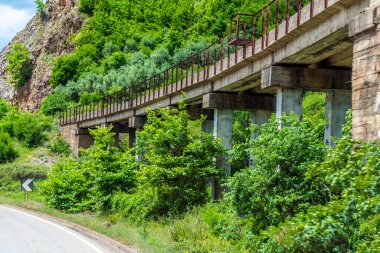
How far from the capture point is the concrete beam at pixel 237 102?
80.3 ft

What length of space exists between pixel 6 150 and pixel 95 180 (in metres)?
31.1

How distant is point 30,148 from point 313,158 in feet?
165

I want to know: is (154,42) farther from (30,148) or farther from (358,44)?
(358,44)

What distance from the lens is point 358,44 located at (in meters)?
11.4

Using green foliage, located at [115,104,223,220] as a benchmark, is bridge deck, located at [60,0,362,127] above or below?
above

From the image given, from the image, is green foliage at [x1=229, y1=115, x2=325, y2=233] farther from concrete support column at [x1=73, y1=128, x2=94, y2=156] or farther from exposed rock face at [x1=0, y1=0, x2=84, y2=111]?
exposed rock face at [x1=0, y1=0, x2=84, y2=111]

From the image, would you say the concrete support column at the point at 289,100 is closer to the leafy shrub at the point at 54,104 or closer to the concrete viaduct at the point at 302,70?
the concrete viaduct at the point at 302,70

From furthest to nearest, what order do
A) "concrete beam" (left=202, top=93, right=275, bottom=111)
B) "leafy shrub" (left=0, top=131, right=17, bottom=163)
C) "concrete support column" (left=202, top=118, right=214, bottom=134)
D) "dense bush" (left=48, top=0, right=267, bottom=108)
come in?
"dense bush" (left=48, top=0, right=267, bottom=108) < "leafy shrub" (left=0, top=131, right=17, bottom=163) < "concrete support column" (left=202, top=118, right=214, bottom=134) < "concrete beam" (left=202, top=93, right=275, bottom=111)

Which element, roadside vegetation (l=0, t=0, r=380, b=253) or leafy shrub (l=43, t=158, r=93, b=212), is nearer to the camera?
roadside vegetation (l=0, t=0, r=380, b=253)

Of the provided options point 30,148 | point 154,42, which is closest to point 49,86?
point 154,42

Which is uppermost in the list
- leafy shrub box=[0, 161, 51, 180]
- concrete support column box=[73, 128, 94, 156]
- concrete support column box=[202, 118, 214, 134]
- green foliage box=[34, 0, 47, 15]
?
green foliage box=[34, 0, 47, 15]

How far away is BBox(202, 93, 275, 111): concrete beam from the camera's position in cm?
2448

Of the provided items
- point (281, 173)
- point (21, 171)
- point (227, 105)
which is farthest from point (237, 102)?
point (21, 171)

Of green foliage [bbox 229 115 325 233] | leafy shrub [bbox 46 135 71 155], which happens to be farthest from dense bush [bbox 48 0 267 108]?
green foliage [bbox 229 115 325 233]
